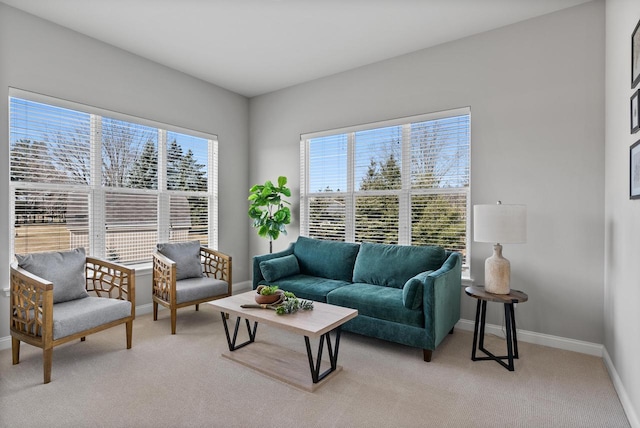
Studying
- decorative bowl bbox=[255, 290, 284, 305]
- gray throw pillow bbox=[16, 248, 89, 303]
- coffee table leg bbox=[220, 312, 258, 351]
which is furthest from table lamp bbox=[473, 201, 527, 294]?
gray throw pillow bbox=[16, 248, 89, 303]

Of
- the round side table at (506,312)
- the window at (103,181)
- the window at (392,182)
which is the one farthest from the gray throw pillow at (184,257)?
the round side table at (506,312)

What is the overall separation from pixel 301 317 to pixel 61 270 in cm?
214

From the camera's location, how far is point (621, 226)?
230cm

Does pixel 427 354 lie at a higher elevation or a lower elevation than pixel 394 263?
lower

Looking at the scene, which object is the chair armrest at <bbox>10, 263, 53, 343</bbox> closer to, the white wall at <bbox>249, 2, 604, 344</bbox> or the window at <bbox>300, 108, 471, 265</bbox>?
the window at <bbox>300, 108, 471, 265</bbox>

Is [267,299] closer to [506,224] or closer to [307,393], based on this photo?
[307,393]

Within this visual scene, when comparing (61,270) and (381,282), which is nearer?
(61,270)

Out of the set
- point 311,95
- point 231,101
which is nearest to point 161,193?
point 231,101

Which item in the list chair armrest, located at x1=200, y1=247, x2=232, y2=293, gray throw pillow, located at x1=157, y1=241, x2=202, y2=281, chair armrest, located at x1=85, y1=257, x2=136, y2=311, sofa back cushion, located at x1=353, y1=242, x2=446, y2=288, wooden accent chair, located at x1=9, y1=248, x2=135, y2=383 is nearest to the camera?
wooden accent chair, located at x1=9, y1=248, x2=135, y2=383

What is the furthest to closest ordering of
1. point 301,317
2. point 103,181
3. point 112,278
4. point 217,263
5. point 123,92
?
point 217,263, point 123,92, point 103,181, point 112,278, point 301,317

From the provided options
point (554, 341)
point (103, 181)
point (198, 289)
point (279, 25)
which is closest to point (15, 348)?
point (198, 289)

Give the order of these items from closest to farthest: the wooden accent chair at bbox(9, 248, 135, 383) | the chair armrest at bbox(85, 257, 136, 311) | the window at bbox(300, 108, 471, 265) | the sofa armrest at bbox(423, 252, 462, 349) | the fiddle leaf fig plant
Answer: the wooden accent chair at bbox(9, 248, 135, 383) → the sofa armrest at bbox(423, 252, 462, 349) → the chair armrest at bbox(85, 257, 136, 311) → the window at bbox(300, 108, 471, 265) → the fiddle leaf fig plant

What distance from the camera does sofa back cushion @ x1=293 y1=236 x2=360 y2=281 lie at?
12.5ft

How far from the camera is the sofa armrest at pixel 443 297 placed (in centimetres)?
264
